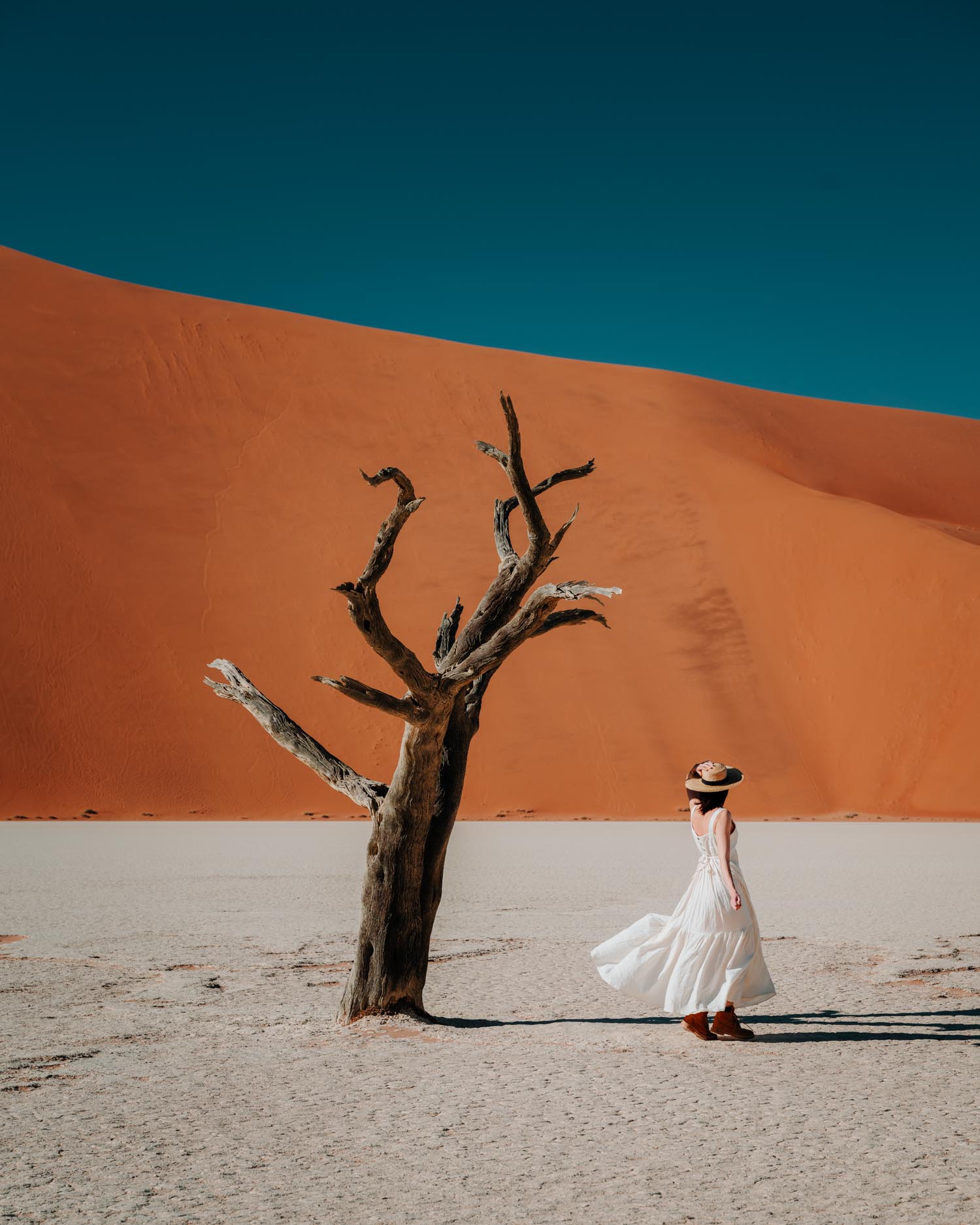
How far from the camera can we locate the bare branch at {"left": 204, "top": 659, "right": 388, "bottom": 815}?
252 inches

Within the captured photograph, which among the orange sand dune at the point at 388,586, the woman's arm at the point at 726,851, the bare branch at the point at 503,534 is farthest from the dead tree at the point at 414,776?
the orange sand dune at the point at 388,586


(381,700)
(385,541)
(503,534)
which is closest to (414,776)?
(381,700)

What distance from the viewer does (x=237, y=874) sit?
15523mm

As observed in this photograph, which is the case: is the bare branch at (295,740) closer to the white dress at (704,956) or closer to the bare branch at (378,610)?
the bare branch at (378,610)

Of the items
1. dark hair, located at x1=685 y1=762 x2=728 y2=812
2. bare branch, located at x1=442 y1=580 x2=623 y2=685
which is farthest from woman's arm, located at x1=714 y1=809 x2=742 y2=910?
bare branch, located at x1=442 y1=580 x2=623 y2=685

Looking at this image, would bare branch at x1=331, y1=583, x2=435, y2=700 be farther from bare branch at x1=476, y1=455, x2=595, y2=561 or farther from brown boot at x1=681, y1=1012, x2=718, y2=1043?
brown boot at x1=681, y1=1012, x2=718, y2=1043

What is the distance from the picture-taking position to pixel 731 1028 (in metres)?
6.05

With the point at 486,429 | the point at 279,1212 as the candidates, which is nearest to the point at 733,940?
the point at 279,1212

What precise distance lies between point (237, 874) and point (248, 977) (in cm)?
775

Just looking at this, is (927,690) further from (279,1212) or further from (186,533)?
(279,1212)

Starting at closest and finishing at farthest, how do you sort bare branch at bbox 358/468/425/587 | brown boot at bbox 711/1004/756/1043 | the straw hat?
1. bare branch at bbox 358/468/425/587
2. brown boot at bbox 711/1004/756/1043
3. the straw hat

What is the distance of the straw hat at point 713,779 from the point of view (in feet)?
20.6

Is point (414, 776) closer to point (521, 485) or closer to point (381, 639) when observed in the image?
point (381, 639)

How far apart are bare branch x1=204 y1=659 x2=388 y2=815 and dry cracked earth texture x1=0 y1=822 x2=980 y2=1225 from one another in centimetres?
120
